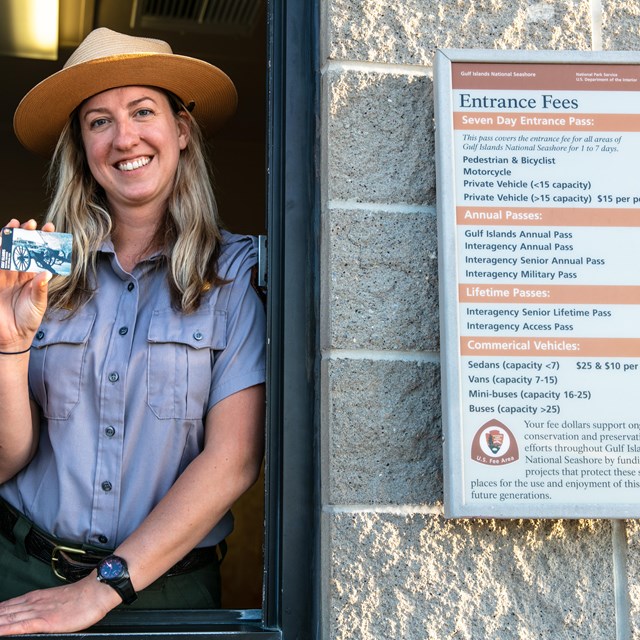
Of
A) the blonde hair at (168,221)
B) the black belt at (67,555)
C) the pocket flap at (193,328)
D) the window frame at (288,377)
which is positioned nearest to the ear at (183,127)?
the blonde hair at (168,221)

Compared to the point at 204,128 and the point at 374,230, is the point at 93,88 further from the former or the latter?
the point at 374,230

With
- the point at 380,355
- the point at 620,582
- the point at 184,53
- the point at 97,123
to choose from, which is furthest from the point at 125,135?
the point at 184,53

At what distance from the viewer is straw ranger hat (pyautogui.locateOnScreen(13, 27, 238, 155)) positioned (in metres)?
2.64

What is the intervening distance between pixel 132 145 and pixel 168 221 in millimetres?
229

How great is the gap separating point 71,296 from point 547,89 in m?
1.31

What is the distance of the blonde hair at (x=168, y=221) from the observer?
8.25ft

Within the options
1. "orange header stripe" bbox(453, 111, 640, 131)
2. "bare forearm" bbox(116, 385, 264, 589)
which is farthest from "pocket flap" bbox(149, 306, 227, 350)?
"orange header stripe" bbox(453, 111, 640, 131)

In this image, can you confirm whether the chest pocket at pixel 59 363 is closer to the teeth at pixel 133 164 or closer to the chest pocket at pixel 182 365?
the chest pocket at pixel 182 365

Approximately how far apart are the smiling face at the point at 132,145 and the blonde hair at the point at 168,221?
0.19 feet

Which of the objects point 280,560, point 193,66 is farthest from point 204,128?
point 280,560

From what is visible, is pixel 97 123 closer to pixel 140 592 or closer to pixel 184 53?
pixel 140 592

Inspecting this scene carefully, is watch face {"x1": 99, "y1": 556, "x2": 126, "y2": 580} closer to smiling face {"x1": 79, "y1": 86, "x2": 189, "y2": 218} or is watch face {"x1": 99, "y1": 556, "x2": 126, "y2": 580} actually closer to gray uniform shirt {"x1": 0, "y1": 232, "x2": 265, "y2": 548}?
gray uniform shirt {"x1": 0, "y1": 232, "x2": 265, "y2": 548}

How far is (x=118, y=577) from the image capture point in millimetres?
2176

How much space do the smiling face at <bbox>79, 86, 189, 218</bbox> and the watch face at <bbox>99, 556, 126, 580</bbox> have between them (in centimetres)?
99
